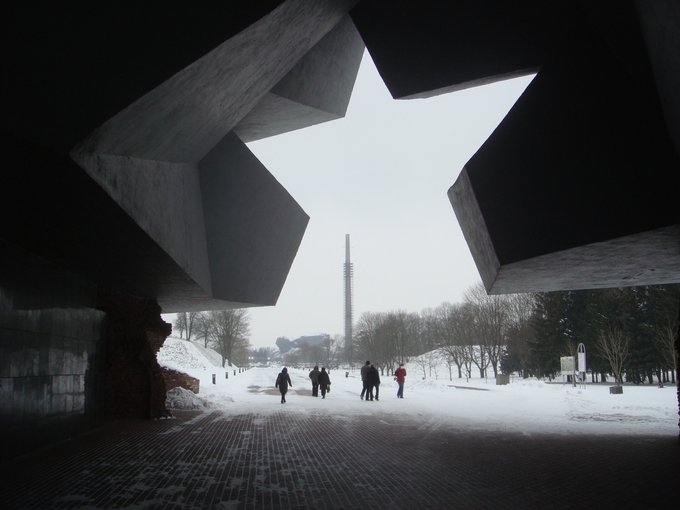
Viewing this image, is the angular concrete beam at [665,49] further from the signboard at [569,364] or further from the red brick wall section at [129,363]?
the signboard at [569,364]

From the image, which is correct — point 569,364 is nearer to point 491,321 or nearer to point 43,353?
point 491,321

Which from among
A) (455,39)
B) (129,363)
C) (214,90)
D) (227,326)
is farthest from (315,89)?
(227,326)

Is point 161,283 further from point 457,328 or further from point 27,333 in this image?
point 457,328

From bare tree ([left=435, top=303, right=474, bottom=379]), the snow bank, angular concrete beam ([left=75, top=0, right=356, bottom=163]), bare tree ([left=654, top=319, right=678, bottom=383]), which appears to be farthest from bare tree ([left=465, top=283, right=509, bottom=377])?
angular concrete beam ([left=75, top=0, right=356, bottom=163])

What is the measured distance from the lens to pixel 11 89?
5.94 metres

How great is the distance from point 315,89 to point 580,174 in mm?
7598

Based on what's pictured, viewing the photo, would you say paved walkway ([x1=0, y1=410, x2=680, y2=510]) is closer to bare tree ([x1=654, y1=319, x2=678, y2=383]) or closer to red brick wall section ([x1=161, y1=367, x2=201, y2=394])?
red brick wall section ([x1=161, y1=367, x2=201, y2=394])

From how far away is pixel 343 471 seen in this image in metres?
8.72

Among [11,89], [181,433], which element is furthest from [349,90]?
[11,89]

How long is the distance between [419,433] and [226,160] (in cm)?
811

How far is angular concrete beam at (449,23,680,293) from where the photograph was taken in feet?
28.5

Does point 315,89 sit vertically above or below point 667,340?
above

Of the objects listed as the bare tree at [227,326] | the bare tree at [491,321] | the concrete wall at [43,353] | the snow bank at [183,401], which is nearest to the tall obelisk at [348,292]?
the bare tree at [227,326]

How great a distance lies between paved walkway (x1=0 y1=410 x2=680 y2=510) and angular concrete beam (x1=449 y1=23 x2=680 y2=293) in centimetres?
360
